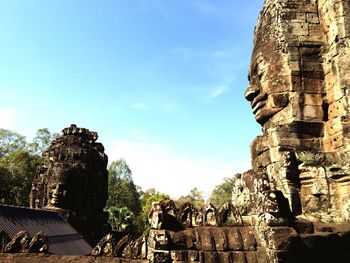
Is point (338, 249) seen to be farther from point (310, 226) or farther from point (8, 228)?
point (8, 228)

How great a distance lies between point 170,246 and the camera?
347 cm

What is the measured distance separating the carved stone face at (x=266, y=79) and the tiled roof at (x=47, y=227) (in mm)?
7004

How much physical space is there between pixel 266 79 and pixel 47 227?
9.30 metres

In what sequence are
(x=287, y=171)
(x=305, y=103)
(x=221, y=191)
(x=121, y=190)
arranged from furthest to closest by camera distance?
(x=221, y=191)
(x=121, y=190)
(x=305, y=103)
(x=287, y=171)

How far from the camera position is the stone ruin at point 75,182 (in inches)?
543

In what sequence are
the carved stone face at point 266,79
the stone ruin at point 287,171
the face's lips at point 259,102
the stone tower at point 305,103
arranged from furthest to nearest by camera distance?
the face's lips at point 259,102
the carved stone face at point 266,79
the stone tower at point 305,103
the stone ruin at point 287,171

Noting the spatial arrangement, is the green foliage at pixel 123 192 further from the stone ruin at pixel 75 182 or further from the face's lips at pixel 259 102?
the face's lips at pixel 259 102

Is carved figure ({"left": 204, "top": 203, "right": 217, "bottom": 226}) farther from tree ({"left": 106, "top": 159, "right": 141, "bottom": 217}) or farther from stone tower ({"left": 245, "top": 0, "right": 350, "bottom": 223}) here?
tree ({"left": 106, "top": 159, "right": 141, "bottom": 217})

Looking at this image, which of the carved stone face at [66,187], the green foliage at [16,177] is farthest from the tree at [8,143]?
the carved stone face at [66,187]

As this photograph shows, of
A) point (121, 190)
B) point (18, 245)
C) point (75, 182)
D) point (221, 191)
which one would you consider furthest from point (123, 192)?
point (18, 245)

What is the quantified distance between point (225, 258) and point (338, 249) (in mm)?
1287

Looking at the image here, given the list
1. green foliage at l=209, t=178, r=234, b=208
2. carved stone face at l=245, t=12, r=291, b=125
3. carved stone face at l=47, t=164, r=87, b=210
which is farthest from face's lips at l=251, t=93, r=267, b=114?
green foliage at l=209, t=178, r=234, b=208

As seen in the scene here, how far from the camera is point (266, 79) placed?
5027 mm

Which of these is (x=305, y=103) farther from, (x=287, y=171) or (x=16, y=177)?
(x=16, y=177)
